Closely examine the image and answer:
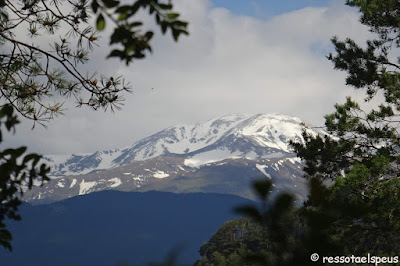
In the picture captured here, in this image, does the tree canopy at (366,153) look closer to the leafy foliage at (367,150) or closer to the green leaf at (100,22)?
the leafy foliage at (367,150)

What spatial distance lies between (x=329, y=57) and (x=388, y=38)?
2623 millimetres

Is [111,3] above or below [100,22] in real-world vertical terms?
above

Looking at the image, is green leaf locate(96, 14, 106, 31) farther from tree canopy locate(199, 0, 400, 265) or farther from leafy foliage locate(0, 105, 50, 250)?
tree canopy locate(199, 0, 400, 265)

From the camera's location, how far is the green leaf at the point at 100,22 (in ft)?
7.47

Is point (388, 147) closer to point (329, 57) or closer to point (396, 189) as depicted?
point (396, 189)

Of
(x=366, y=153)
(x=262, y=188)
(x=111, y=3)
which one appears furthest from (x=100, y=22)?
(x=366, y=153)

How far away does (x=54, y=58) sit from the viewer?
581 cm

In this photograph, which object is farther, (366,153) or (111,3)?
(366,153)

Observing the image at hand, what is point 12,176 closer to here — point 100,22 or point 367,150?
point 100,22

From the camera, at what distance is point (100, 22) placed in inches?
90.4

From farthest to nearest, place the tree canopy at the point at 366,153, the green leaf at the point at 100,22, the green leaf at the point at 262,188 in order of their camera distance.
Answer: the tree canopy at the point at 366,153, the green leaf at the point at 100,22, the green leaf at the point at 262,188

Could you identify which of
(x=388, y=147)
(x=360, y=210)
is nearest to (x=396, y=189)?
(x=388, y=147)

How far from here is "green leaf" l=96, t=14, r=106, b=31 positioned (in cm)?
228

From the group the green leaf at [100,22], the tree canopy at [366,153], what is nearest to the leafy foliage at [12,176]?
the green leaf at [100,22]
